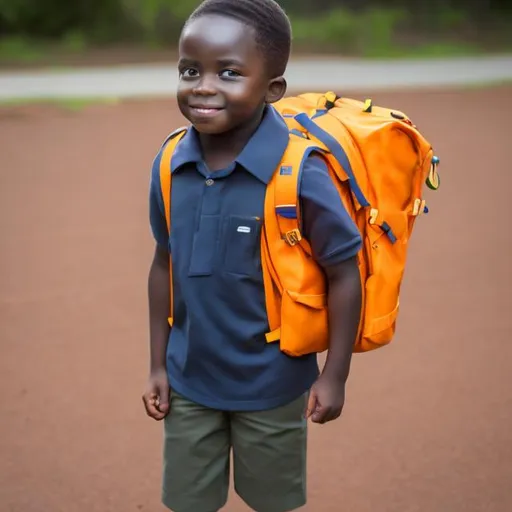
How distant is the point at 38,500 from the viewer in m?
3.29

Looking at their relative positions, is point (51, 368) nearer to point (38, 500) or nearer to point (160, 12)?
point (38, 500)

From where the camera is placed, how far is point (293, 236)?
2.15 meters

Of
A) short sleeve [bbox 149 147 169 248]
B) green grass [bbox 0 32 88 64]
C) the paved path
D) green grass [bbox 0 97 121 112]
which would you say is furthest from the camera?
green grass [bbox 0 32 88 64]

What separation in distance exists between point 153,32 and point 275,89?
52.9ft

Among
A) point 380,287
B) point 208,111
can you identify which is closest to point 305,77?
point 380,287

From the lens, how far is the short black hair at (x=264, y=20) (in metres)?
2.12

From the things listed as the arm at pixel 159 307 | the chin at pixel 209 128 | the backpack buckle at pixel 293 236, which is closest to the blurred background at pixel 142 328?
the arm at pixel 159 307

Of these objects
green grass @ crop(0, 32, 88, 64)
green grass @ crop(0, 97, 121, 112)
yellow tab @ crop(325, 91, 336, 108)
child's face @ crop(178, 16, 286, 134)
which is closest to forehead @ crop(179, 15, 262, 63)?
child's face @ crop(178, 16, 286, 134)

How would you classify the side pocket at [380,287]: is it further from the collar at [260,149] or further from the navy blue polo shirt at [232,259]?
the collar at [260,149]

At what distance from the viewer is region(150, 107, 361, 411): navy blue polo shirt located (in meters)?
2.14

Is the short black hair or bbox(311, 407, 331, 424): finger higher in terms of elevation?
the short black hair

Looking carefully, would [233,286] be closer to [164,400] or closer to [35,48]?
[164,400]

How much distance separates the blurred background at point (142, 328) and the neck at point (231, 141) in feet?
4.89

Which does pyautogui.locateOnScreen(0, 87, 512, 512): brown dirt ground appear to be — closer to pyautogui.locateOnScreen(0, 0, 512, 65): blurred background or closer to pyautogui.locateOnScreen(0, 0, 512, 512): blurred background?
pyautogui.locateOnScreen(0, 0, 512, 512): blurred background
